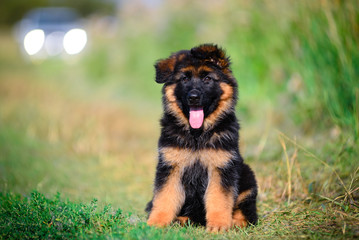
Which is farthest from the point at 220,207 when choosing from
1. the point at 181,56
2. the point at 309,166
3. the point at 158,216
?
the point at 309,166

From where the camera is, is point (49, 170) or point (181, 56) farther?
point (49, 170)

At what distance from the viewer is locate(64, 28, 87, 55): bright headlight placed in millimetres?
18797

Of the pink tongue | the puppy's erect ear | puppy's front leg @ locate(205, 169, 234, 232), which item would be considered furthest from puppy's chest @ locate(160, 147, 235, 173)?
the puppy's erect ear

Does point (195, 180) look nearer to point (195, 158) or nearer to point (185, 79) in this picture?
point (195, 158)

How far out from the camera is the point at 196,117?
14.7 feet

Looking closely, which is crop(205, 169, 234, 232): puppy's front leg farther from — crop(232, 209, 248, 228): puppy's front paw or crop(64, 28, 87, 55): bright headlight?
crop(64, 28, 87, 55): bright headlight

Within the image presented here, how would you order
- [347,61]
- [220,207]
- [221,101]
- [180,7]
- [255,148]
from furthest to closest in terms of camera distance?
[180,7] < [255,148] < [347,61] < [221,101] < [220,207]

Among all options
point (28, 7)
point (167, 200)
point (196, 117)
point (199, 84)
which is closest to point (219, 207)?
point (167, 200)

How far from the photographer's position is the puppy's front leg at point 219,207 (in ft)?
13.5

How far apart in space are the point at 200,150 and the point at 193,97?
502 mm

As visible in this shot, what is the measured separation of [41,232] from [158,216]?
3.37 feet

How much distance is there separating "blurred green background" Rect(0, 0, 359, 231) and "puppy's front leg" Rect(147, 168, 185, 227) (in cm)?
108

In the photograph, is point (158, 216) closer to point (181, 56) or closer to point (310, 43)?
point (181, 56)

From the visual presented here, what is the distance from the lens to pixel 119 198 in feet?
19.4
